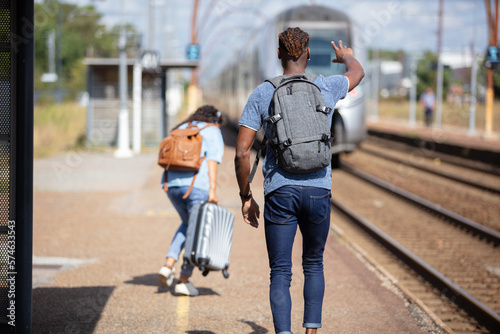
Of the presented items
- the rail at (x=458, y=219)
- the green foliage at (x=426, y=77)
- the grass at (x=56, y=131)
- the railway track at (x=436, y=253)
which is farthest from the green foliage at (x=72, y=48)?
the railway track at (x=436, y=253)

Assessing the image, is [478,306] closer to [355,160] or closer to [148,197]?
[148,197]

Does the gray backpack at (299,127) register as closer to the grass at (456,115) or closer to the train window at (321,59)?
the train window at (321,59)

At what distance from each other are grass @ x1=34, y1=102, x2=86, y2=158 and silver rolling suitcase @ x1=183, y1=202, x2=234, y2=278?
15476mm

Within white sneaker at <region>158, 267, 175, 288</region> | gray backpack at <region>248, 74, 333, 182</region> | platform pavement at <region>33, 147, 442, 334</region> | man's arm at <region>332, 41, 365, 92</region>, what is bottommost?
platform pavement at <region>33, 147, 442, 334</region>

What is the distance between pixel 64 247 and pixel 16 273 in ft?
13.7

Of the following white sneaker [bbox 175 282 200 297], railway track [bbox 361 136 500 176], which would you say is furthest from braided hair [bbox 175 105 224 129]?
railway track [bbox 361 136 500 176]

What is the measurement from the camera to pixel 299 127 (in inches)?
145

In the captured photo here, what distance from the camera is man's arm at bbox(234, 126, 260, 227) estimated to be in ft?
12.4

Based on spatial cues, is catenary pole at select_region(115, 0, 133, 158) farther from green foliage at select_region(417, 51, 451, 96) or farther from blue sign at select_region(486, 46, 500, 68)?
green foliage at select_region(417, 51, 451, 96)

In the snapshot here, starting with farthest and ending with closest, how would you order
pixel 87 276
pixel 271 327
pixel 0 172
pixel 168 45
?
pixel 168 45
pixel 87 276
pixel 271 327
pixel 0 172

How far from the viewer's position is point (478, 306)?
5.79 meters

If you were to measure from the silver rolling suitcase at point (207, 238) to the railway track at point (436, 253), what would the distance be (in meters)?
1.92

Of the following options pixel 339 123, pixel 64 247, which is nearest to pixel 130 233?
pixel 64 247

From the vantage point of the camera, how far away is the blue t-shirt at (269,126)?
12.4 feet
